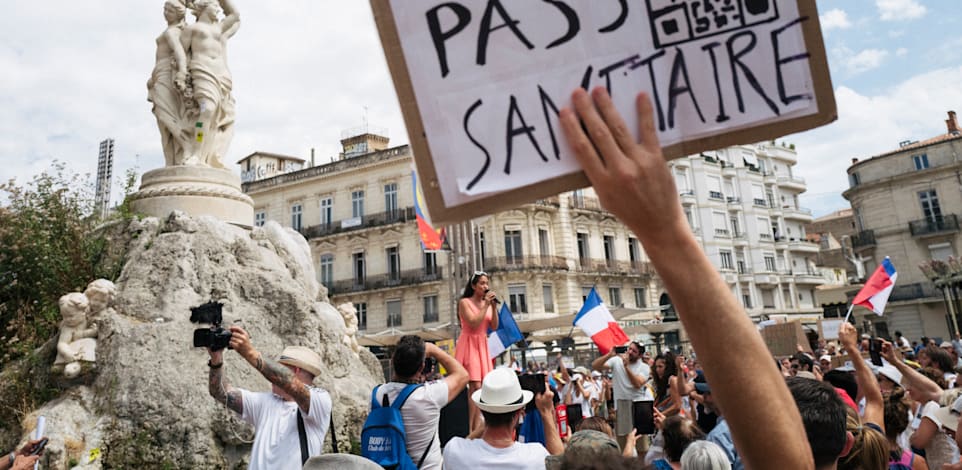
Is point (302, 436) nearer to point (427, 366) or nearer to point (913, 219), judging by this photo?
point (427, 366)

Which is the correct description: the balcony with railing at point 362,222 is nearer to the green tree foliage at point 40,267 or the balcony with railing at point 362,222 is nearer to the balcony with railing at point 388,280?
the balcony with railing at point 388,280

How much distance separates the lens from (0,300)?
352 inches

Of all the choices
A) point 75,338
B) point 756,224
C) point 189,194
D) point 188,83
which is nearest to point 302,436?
point 75,338

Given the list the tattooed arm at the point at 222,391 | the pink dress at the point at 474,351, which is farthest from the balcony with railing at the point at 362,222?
the tattooed arm at the point at 222,391

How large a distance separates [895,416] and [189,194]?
353 inches

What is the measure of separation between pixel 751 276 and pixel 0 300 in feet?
161

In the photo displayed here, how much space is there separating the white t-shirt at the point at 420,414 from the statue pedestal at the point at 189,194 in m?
6.59

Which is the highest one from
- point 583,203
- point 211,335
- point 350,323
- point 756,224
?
point 583,203

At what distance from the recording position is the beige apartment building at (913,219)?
4122cm

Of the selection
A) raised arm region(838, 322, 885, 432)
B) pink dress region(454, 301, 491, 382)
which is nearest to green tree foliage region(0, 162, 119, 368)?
pink dress region(454, 301, 491, 382)

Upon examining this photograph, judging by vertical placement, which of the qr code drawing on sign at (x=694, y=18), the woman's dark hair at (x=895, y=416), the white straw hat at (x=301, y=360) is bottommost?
the woman's dark hair at (x=895, y=416)

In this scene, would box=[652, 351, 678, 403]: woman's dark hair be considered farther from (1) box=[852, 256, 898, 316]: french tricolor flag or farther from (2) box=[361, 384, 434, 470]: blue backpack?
(2) box=[361, 384, 434, 470]: blue backpack

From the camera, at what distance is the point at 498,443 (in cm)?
341

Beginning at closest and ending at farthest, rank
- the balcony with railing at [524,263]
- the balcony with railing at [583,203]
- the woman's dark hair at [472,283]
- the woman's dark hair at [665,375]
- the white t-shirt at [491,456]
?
the white t-shirt at [491,456] < the woman's dark hair at [472,283] < the woman's dark hair at [665,375] < the balcony with railing at [524,263] < the balcony with railing at [583,203]
